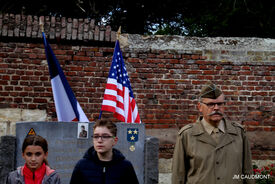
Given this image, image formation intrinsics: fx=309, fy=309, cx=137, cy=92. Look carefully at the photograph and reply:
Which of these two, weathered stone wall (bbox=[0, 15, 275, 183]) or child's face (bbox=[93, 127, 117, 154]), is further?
weathered stone wall (bbox=[0, 15, 275, 183])

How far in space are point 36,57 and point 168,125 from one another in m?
2.54

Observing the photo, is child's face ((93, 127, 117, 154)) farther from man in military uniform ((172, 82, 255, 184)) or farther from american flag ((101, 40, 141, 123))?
american flag ((101, 40, 141, 123))

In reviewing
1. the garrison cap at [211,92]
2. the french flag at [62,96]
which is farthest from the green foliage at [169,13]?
the garrison cap at [211,92]

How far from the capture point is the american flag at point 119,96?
4.54 metres

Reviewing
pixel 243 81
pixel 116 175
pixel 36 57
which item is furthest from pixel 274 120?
pixel 36 57

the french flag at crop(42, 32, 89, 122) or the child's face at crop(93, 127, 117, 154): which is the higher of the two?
the french flag at crop(42, 32, 89, 122)

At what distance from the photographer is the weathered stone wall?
5168 mm

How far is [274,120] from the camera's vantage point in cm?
551

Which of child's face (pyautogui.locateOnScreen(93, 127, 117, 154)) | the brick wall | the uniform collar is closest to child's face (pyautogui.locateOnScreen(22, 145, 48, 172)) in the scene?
child's face (pyautogui.locateOnScreen(93, 127, 117, 154))

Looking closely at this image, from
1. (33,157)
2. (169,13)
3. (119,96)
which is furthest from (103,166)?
(169,13)

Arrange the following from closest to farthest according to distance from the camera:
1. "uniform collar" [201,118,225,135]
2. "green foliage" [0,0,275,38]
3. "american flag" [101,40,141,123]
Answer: "uniform collar" [201,118,225,135] < "american flag" [101,40,141,123] < "green foliage" [0,0,275,38]

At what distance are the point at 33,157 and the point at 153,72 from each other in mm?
3126

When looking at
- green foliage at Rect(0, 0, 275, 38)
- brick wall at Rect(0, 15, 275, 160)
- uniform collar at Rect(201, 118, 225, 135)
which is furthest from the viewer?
green foliage at Rect(0, 0, 275, 38)

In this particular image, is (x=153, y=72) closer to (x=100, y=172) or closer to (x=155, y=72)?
(x=155, y=72)
